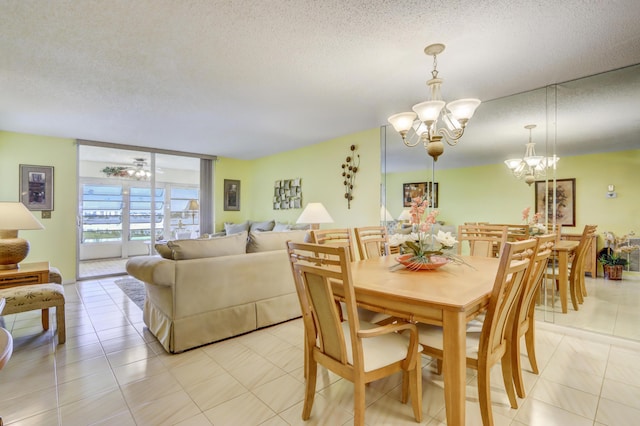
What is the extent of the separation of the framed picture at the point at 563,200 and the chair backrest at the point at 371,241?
69.6 inches

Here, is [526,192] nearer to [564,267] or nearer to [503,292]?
[564,267]

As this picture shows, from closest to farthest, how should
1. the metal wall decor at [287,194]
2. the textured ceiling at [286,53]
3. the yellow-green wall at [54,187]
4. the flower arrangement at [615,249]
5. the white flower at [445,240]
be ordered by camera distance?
the textured ceiling at [286,53] < the white flower at [445,240] < the flower arrangement at [615,249] < the yellow-green wall at [54,187] < the metal wall decor at [287,194]

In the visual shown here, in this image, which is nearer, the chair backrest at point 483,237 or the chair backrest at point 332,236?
the chair backrest at point 332,236

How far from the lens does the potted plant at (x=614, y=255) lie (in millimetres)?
2797

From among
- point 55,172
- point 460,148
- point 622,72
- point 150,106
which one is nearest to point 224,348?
point 150,106

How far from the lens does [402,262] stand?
2.01 metres

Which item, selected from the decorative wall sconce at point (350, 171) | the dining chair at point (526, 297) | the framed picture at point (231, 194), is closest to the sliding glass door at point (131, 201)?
the framed picture at point (231, 194)

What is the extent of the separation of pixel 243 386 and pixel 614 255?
3.52 m

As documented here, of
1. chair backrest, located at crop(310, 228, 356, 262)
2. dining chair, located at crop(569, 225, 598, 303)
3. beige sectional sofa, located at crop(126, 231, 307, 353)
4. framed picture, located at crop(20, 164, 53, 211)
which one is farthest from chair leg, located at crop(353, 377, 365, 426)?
framed picture, located at crop(20, 164, 53, 211)

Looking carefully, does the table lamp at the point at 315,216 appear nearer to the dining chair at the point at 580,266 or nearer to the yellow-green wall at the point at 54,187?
the dining chair at the point at 580,266

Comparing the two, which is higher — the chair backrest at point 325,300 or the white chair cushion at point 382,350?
the chair backrest at point 325,300

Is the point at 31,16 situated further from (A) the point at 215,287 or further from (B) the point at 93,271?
(B) the point at 93,271

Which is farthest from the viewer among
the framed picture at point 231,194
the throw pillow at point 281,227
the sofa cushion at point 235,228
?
the framed picture at point 231,194

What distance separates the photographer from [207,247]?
8.61 ft
